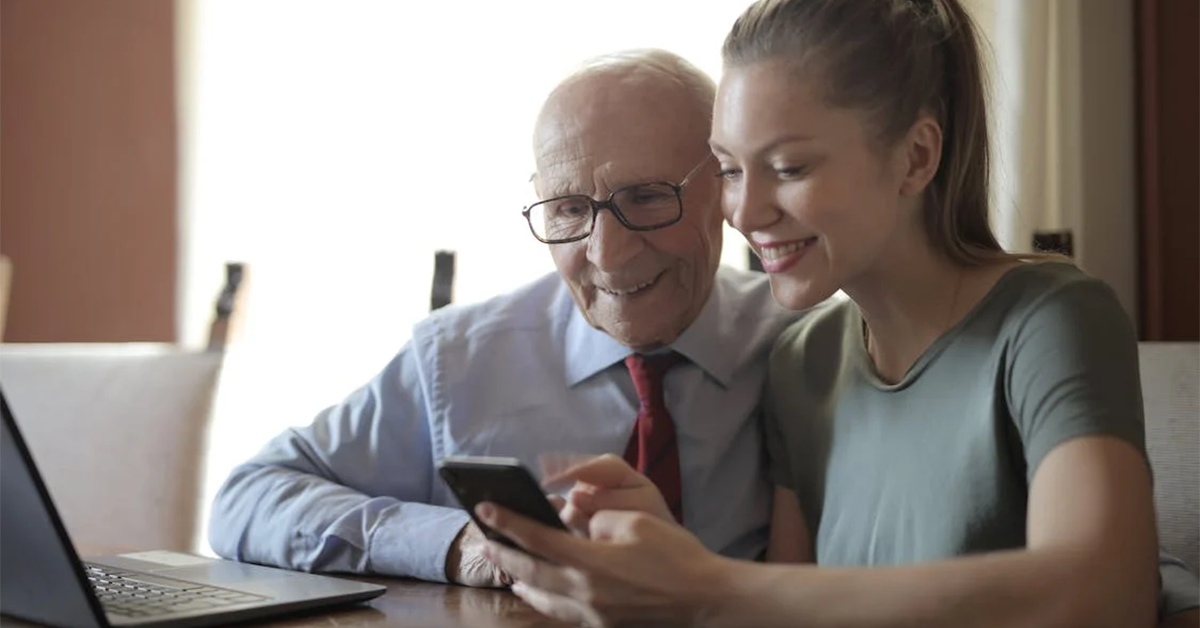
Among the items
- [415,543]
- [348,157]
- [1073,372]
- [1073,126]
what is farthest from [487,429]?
[348,157]

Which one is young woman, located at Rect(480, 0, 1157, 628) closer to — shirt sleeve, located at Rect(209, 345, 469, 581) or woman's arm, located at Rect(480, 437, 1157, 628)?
woman's arm, located at Rect(480, 437, 1157, 628)

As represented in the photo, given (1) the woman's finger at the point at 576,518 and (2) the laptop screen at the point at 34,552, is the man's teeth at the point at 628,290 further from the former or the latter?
(2) the laptop screen at the point at 34,552

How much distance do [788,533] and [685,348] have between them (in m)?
0.27

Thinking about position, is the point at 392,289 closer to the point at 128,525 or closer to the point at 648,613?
the point at 128,525

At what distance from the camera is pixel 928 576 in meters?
0.95

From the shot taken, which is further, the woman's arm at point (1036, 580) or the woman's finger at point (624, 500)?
the woman's finger at point (624, 500)

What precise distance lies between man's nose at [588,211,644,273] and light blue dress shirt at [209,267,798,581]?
0.14 metres

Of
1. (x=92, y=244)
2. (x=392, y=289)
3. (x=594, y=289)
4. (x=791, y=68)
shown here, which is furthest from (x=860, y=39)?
(x=92, y=244)

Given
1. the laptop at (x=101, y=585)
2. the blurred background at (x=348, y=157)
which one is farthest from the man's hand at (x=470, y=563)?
the blurred background at (x=348, y=157)

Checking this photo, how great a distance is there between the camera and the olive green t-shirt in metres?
1.08

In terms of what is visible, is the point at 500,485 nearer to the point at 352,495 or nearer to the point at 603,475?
the point at 603,475

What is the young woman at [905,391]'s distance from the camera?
0.97 m

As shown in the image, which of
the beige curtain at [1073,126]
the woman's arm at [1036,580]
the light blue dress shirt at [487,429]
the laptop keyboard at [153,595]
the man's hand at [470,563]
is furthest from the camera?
the beige curtain at [1073,126]

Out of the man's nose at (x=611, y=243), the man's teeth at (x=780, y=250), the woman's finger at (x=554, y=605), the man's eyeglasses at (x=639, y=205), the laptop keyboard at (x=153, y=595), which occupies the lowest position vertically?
the laptop keyboard at (x=153, y=595)
